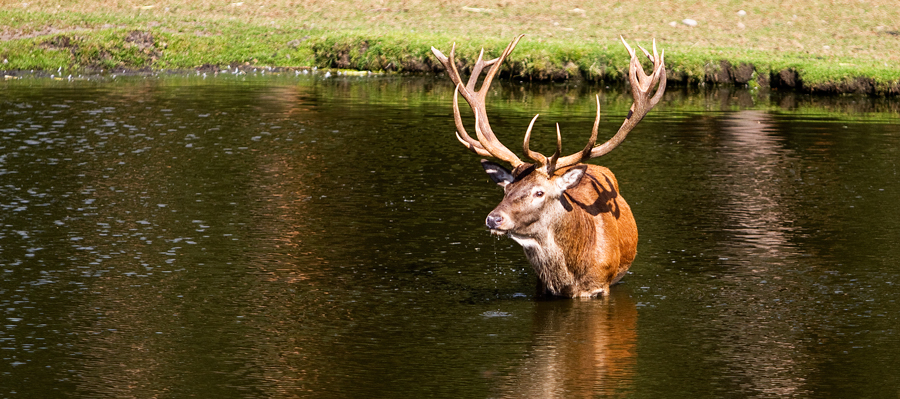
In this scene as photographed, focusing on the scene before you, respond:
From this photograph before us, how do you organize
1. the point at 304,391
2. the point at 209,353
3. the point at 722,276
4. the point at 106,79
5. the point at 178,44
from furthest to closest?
the point at 178,44, the point at 106,79, the point at 722,276, the point at 209,353, the point at 304,391

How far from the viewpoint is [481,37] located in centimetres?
3106

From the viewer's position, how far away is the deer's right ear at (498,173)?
10758mm

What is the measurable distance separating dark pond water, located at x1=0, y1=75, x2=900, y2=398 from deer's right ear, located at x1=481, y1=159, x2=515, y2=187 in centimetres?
103

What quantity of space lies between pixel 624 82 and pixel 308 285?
18.8 meters

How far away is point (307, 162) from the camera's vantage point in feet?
60.0

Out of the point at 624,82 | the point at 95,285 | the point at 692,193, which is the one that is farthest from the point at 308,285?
the point at 624,82

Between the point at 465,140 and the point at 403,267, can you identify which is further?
the point at 403,267

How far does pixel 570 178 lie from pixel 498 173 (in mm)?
597

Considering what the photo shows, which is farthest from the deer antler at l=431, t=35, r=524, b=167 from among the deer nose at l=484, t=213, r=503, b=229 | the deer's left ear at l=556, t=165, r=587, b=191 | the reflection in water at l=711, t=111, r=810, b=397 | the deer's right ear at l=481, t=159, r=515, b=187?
the reflection in water at l=711, t=111, r=810, b=397

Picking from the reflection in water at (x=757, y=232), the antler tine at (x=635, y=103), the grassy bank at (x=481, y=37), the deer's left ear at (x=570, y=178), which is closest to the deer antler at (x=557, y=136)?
the antler tine at (x=635, y=103)

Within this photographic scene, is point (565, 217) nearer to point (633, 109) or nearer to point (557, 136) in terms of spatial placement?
point (557, 136)

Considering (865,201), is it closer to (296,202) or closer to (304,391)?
(296,202)

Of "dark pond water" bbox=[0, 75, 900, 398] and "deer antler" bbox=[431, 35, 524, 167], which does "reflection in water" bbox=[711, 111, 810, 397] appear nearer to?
"dark pond water" bbox=[0, 75, 900, 398]

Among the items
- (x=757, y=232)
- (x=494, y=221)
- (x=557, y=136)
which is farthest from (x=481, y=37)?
(x=494, y=221)
